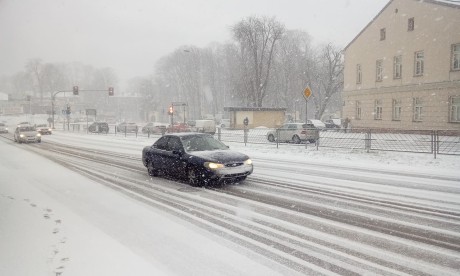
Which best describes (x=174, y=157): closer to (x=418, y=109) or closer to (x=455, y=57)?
(x=455, y=57)

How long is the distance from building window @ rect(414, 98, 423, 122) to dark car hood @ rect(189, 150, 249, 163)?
82.2ft

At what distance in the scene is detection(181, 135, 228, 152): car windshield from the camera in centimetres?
1124

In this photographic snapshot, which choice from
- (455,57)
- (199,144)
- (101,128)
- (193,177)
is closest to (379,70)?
(455,57)

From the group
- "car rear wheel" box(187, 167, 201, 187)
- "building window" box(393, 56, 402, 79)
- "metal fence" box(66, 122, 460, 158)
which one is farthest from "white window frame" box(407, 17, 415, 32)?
"car rear wheel" box(187, 167, 201, 187)

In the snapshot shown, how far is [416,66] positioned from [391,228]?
1141 inches

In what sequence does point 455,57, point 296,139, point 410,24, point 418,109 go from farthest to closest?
point 410,24 < point 418,109 < point 455,57 < point 296,139

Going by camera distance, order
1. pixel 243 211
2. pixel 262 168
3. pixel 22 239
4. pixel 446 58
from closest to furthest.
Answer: pixel 22 239 → pixel 243 211 → pixel 262 168 → pixel 446 58

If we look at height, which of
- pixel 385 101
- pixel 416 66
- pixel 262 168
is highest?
pixel 416 66

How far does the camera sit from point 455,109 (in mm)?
27953

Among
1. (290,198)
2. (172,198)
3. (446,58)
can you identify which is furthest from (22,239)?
(446,58)

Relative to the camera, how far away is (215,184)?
10703 millimetres

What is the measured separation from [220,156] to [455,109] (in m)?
24.6

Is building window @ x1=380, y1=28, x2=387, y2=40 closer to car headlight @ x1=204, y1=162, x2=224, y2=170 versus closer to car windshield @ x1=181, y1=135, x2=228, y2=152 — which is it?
car windshield @ x1=181, y1=135, x2=228, y2=152

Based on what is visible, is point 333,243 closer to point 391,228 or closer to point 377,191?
point 391,228
